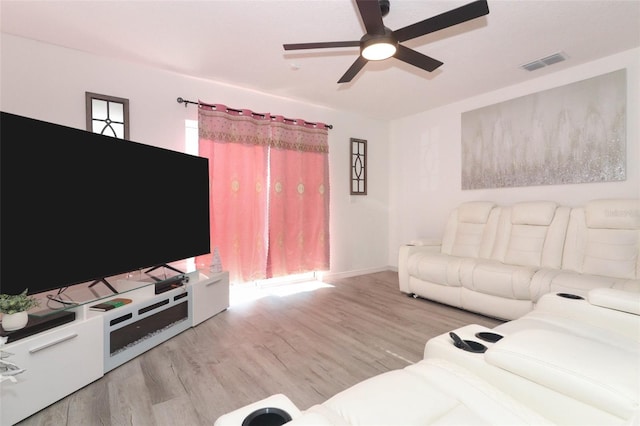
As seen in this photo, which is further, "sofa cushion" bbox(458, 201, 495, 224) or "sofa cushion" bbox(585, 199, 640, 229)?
"sofa cushion" bbox(458, 201, 495, 224)

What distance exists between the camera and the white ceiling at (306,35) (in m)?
2.09

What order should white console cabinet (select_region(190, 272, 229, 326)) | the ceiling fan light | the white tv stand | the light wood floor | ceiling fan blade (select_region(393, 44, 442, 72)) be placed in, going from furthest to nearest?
white console cabinet (select_region(190, 272, 229, 326)) → ceiling fan blade (select_region(393, 44, 442, 72)) → the ceiling fan light → the light wood floor → the white tv stand

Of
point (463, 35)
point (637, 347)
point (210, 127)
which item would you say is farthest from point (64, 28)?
point (637, 347)

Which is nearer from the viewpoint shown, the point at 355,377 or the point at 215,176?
the point at 355,377

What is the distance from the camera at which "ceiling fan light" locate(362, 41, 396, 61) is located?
1.90 metres

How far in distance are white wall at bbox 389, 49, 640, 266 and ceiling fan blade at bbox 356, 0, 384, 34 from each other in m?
2.58

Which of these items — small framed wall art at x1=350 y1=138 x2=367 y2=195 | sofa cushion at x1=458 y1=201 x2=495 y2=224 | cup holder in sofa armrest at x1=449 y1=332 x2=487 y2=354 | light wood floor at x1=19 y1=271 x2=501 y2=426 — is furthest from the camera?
small framed wall art at x1=350 y1=138 x2=367 y2=195

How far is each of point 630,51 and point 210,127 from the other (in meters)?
4.19

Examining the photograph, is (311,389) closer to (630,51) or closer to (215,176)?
(215,176)

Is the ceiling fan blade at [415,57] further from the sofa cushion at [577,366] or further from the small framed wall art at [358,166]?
the small framed wall art at [358,166]

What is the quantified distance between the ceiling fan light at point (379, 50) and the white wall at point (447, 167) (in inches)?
92.9

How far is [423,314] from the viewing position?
9.54 ft

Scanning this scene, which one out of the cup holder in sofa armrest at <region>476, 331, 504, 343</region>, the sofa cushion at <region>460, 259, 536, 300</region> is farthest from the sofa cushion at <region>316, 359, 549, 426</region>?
the sofa cushion at <region>460, 259, 536, 300</region>

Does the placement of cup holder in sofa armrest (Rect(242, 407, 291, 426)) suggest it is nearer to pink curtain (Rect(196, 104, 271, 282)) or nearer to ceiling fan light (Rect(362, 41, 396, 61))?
ceiling fan light (Rect(362, 41, 396, 61))
